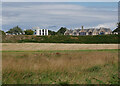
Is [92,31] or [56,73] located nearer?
[56,73]

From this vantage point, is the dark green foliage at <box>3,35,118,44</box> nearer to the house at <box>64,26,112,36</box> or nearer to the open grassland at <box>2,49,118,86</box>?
the house at <box>64,26,112,36</box>

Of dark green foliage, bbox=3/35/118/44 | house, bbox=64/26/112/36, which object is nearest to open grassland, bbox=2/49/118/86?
dark green foliage, bbox=3/35/118/44

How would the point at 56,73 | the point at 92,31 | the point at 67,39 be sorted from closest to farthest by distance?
the point at 56,73 → the point at 67,39 → the point at 92,31

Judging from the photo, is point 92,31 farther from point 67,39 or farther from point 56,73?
point 56,73

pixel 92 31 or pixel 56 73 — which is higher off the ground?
pixel 92 31

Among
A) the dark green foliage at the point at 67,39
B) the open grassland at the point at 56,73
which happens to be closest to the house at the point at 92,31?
the dark green foliage at the point at 67,39

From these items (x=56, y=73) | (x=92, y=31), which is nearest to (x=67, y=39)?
(x=92, y=31)

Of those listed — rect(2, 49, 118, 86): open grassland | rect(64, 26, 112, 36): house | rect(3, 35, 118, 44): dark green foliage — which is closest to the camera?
rect(2, 49, 118, 86): open grassland

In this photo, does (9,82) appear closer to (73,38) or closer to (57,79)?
(57,79)

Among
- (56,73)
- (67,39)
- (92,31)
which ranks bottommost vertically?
(67,39)

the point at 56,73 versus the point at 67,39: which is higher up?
the point at 56,73

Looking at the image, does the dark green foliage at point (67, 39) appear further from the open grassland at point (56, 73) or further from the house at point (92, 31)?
the open grassland at point (56, 73)

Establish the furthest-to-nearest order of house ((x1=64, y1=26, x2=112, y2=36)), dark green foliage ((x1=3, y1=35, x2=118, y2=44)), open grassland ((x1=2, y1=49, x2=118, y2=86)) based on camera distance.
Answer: house ((x1=64, y1=26, x2=112, y2=36)), dark green foliage ((x1=3, y1=35, x2=118, y2=44)), open grassland ((x1=2, y1=49, x2=118, y2=86))

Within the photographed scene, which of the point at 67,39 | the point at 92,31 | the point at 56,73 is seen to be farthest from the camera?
the point at 92,31
